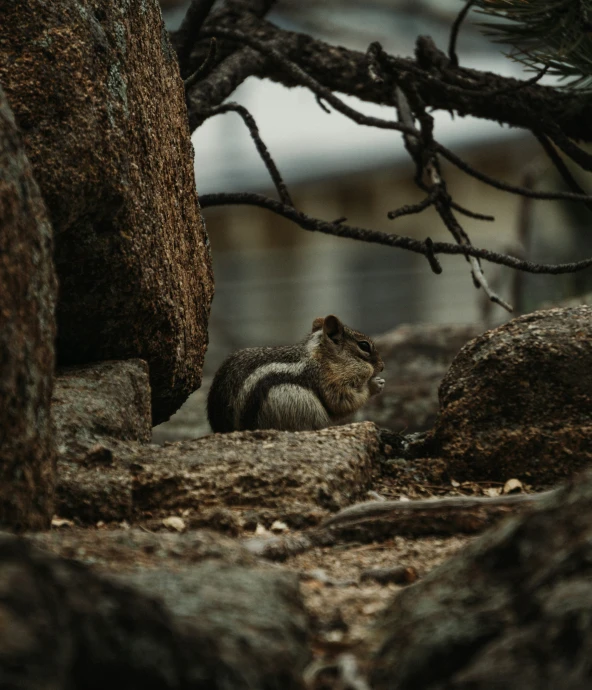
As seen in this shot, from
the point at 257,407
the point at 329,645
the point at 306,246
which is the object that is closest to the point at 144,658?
the point at 329,645

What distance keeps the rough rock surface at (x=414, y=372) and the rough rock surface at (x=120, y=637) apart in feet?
Answer: 19.2

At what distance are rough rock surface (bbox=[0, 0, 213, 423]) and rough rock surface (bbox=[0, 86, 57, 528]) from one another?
1.00 metres

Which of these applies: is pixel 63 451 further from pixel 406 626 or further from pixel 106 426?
pixel 406 626

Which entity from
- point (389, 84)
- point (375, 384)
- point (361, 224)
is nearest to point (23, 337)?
point (375, 384)

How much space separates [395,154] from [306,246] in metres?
2.32

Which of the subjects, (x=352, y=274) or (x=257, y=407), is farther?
(x=352, y=274)

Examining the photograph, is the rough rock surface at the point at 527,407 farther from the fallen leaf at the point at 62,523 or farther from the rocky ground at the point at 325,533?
the fallen leaf at the point at 62,523

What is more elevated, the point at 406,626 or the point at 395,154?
the point at 395,154

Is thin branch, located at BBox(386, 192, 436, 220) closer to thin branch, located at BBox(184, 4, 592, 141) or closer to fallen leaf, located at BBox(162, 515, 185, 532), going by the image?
thin branch, located at BBox(184, 4, 592, 141)

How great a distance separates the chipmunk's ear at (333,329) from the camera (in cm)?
604

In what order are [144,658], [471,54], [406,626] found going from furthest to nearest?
[471,54] → [406,626] → [144,658]

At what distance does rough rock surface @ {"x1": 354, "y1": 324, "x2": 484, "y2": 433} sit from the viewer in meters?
8.16

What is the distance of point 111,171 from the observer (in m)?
3.66

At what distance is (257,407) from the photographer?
17.2 feet
